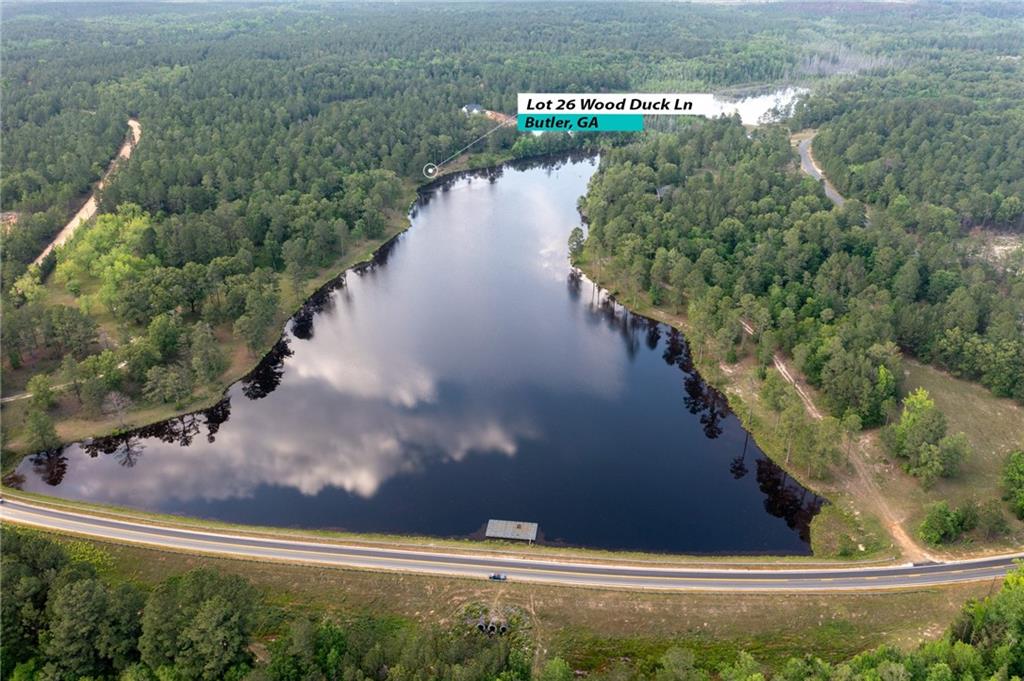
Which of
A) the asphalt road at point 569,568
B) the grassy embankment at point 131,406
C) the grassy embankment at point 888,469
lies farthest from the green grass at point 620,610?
the grassy embankment at point 131,406

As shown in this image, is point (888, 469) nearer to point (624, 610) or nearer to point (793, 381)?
point (793, 381)

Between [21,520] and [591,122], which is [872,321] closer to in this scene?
[591,122]

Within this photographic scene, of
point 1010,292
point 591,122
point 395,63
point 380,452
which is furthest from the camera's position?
point 395,63

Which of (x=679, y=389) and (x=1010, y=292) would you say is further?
(x=1010, y=292)

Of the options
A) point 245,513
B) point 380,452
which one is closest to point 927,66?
point 380,452

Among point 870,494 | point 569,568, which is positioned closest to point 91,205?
point 569,568

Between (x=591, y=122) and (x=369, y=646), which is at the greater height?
(x=591, y=122)
